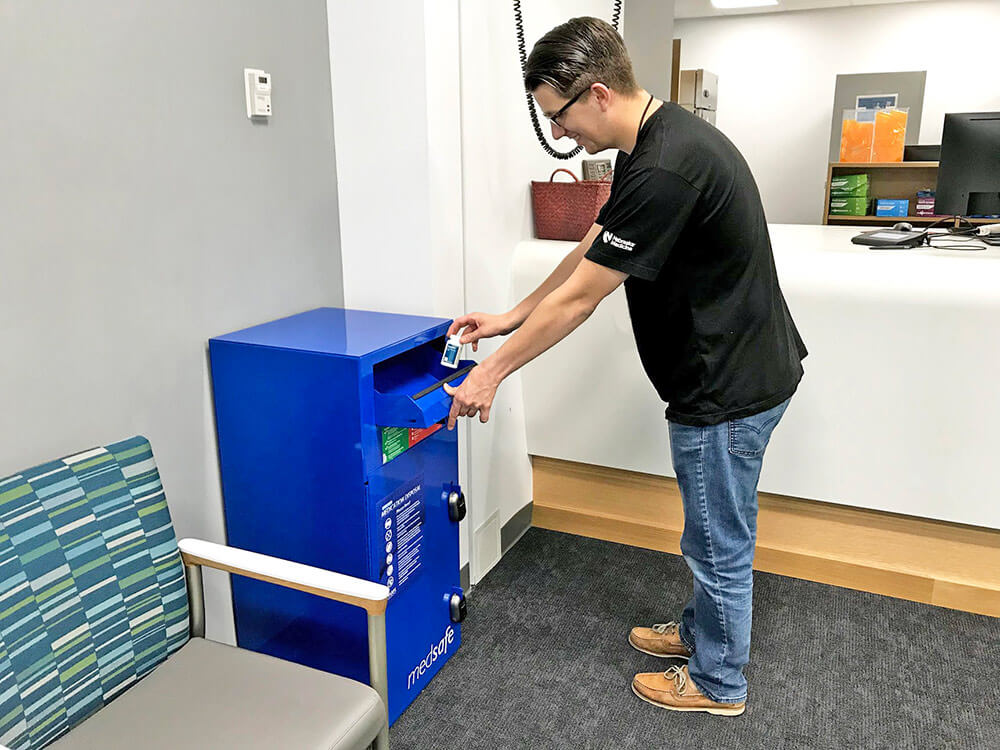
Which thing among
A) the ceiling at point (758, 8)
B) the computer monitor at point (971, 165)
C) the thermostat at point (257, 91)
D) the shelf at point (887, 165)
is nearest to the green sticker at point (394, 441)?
the thermostat at point (257, 91)

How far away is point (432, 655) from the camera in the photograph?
1.96m

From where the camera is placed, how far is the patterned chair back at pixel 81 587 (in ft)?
3.82

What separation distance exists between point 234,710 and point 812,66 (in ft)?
23.8

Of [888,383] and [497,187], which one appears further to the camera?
[497,187]

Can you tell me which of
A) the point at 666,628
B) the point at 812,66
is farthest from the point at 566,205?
the point at 812,66

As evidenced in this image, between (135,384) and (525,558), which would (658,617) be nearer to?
(525,558)

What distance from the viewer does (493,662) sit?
2.04m

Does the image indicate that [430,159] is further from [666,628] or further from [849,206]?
[849,206]

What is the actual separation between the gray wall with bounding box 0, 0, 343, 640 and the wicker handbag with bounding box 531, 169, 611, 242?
0.81m

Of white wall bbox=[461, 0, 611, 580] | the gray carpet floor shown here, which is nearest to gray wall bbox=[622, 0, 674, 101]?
white wall bbox=[461, 0, 611, 580]

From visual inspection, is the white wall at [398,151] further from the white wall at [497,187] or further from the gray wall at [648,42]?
the gray wall at [648,42]

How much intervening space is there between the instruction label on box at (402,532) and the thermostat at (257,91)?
89 cm

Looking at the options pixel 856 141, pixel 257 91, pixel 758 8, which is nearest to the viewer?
pixel 257 91

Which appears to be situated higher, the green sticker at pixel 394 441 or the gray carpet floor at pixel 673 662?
the green sticker at pixel 394 441
